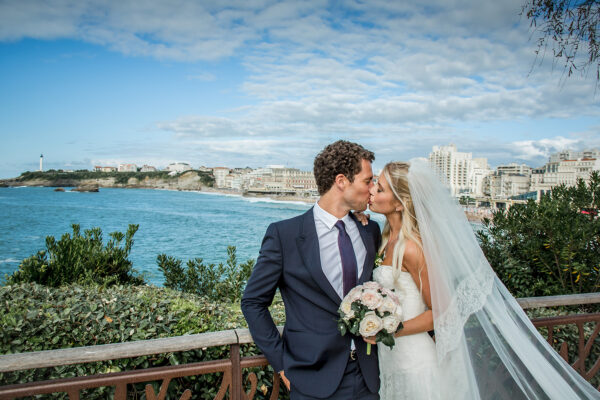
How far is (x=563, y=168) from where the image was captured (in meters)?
101

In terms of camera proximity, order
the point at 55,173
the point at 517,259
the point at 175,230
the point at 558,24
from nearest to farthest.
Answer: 1. the point at 558,24
2. the point at 517,259
3. the point at 175,230
4. the point at 55,173

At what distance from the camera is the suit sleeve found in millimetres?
1999

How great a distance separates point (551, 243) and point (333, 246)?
13.2ft

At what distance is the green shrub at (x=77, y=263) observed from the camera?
5.26 m

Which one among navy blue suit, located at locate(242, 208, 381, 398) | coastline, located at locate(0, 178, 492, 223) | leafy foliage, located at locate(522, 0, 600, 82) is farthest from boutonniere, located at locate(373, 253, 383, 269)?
coastline, located at locate(0, 178, 492, 223)

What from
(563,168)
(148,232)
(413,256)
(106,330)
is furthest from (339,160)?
(563,168)

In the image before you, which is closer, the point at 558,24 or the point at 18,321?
the point at 18,321

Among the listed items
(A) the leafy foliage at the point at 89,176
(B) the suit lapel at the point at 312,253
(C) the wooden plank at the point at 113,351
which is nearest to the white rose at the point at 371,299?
(B) the suit lapel at the point at 312,253

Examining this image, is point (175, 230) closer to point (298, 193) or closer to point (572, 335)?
point (572, 335)

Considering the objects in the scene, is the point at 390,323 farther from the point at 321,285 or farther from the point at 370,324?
the point at 321,285

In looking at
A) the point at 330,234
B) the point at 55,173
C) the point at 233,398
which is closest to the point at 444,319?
the point at 330,234

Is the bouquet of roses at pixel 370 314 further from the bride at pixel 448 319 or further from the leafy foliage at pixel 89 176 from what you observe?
the leafy foliage at pixel 89 176

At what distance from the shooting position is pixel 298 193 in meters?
136

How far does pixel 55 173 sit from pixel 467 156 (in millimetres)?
171727
